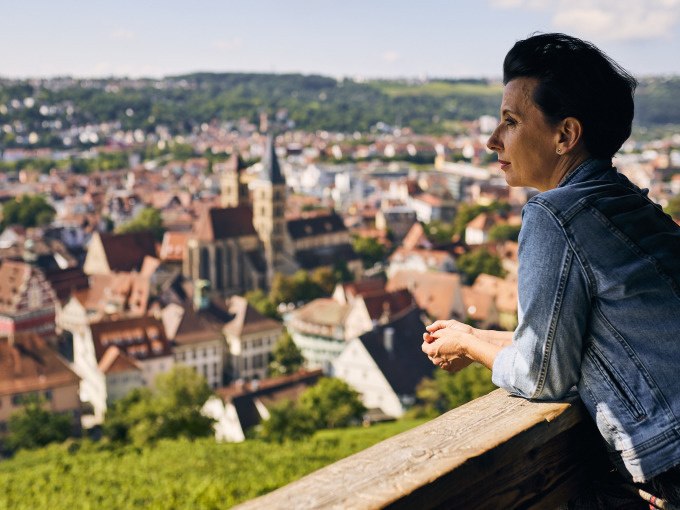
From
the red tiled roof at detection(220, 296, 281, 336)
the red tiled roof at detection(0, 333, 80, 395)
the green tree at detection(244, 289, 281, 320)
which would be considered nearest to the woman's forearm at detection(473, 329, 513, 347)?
the red tiled roof at detection(0, 333, 80, 395)

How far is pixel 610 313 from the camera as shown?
173 cm

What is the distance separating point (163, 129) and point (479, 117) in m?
69.3

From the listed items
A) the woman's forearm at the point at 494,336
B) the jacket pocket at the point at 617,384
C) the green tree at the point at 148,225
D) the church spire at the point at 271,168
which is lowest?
the green tree at the point at 148,225

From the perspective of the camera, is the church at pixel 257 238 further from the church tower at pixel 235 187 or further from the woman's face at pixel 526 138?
the woman's face at pixel 526 138

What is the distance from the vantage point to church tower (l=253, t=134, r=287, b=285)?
47.3 metres

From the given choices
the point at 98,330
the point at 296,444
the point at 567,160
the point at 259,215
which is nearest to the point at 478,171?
the point at 259,215

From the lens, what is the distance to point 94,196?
74750 millimetres

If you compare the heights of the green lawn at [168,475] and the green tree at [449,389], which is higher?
the green lawn at [168,475]

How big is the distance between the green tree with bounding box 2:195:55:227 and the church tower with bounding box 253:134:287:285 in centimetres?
2497

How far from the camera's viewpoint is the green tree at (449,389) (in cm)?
2220

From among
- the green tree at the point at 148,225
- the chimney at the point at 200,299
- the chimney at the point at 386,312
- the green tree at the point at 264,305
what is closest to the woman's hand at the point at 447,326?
→ the chimney at the point at 386,312

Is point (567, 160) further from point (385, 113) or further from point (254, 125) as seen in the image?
point (385, 113)

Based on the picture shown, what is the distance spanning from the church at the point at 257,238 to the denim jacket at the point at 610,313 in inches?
1681

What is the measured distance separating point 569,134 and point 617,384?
585 mm
